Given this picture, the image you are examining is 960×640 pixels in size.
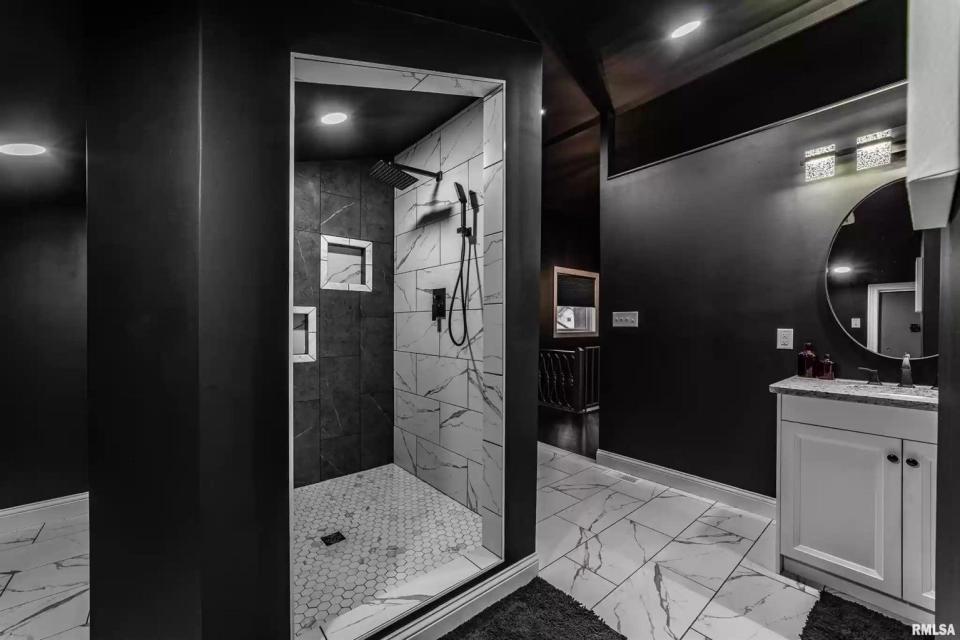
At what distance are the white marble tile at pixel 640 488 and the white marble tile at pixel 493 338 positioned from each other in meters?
1.74

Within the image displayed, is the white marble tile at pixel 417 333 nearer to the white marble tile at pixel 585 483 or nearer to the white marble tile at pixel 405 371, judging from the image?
the white marble tile at pixel 405 371

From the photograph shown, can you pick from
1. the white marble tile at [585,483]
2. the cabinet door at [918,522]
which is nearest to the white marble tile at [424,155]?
the white marble tile at [585,483]

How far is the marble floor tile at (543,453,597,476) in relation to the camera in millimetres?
3404

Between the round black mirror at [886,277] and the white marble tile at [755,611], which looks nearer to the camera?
the white marble tile at [755,611]

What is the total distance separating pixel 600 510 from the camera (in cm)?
266

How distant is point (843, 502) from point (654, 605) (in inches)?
37.3

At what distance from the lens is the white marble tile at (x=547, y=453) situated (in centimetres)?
370

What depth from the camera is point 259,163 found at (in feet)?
4.03

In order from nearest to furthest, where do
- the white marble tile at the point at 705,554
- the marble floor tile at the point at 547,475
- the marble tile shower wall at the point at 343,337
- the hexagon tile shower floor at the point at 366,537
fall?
the hexagon tile shower floor at the point at 366,537 → the white marble tile at the point at 705,554 → the marble tile shower wall at the point at 343,337 → the marble floor tile at the point at 547,475

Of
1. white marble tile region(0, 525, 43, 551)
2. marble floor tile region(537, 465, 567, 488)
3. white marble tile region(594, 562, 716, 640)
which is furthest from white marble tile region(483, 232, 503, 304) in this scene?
white marble tile region(0, 525, 43, 551)

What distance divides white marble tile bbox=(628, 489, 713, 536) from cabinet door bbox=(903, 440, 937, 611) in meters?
0.98

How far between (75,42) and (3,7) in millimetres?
170

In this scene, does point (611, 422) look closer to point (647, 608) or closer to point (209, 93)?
point (647, 608)

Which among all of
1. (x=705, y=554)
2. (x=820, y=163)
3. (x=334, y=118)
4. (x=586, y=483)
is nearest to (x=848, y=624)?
(x=705, y=554)
